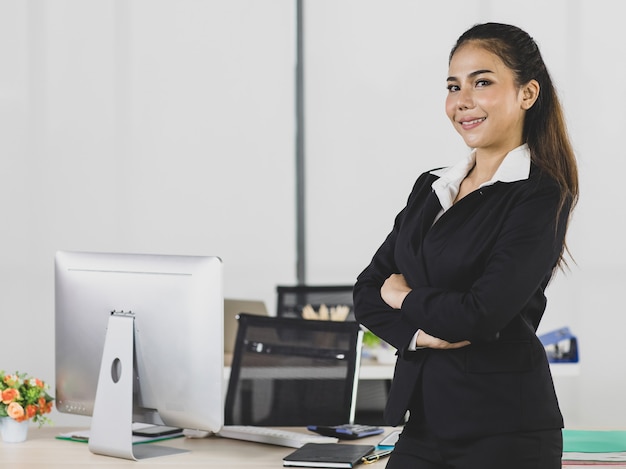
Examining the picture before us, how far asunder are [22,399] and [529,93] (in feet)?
5.41

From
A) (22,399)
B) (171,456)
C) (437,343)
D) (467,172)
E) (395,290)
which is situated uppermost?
(467,172)

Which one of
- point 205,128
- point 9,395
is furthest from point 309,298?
point 9,395

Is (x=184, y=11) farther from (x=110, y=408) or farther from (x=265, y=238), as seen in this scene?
(x=110, y=408)

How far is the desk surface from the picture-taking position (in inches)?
96.9

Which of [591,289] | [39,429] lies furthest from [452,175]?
[591,289]

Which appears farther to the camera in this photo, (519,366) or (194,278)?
(194,278)

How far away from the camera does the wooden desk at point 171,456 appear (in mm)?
2461

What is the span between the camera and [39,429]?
297 cm

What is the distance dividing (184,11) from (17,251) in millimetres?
2011

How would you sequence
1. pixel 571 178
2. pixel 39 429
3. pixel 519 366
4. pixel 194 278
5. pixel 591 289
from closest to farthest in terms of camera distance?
pixel 519 366, pixel 571 178, pixel 194 278, pixel 39 429, pixel 591 289

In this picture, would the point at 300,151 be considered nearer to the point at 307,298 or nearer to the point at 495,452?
the point at 307,298

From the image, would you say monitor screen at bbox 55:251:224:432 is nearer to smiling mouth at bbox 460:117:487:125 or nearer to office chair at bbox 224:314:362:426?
office chair at bbox 224:314:362:426

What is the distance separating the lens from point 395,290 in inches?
88.3

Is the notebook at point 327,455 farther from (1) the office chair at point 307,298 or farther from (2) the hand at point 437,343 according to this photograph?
(1) the office chair at point 307,298
